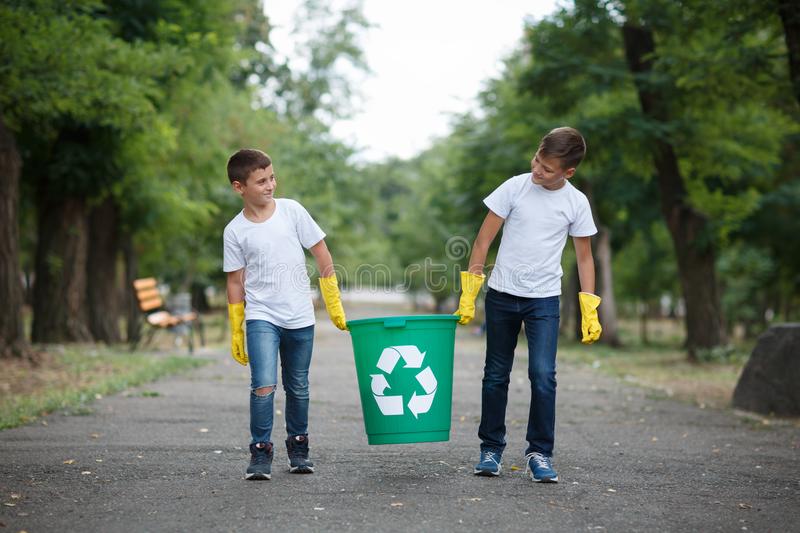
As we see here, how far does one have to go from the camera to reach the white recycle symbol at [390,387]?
17.1 feet

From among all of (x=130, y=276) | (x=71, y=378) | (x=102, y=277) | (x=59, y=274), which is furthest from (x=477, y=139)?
(x=71, y=378)

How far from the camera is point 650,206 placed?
20984 millimetres

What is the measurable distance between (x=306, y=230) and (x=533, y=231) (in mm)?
1222

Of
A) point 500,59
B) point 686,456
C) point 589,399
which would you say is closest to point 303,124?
point 500,59

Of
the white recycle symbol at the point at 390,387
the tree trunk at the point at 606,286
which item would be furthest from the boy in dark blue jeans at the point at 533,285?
the tree trunk at the point at 606,286

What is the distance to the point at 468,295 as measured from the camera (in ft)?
17.3

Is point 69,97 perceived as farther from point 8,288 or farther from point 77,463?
point 77,463

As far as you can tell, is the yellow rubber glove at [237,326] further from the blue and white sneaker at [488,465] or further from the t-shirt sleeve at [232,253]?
the blue and white sneaker at [488,465]

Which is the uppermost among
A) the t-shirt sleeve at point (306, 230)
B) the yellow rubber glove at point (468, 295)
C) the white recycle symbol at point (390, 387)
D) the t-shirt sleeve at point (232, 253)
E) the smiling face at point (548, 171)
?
the smiling face at point (548, 171)

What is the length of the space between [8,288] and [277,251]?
7.98 metres

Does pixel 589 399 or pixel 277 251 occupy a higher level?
pixel 277 251

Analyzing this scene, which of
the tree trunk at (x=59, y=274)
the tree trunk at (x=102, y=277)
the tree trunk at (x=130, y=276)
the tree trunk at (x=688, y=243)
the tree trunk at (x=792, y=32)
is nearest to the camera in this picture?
the tree trunk at (x=792, y=32)

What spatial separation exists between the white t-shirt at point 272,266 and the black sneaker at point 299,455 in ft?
2.14

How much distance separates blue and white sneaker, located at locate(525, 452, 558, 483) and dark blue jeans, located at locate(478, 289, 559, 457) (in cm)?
6
